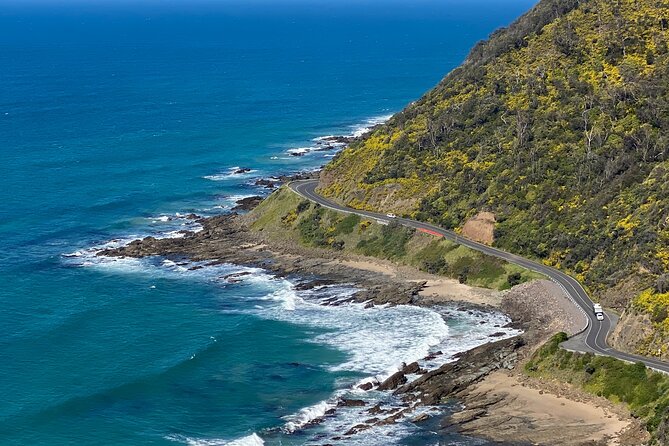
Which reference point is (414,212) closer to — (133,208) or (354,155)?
Answer: (354,155)

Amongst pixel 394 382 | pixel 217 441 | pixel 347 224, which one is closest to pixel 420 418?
pixel 394 382

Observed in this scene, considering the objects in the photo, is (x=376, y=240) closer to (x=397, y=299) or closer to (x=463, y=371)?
(x=397, y=299)

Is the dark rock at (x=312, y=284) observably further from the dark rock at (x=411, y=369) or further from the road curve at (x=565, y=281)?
the dark rock at (x=411, y=369)

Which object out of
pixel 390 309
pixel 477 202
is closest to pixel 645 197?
pixel 477 202

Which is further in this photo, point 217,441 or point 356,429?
point 356,429

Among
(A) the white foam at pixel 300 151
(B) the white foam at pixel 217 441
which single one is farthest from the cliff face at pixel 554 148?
(B) the white foam at pixel 217 441

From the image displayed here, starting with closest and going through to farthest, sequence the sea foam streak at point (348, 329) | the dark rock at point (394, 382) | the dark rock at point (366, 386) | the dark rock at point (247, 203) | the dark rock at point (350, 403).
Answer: the sea foam streak at point (348, 329) → the dark rock at point (350, 403) → the dark rock at point (394, 382) → the dark rock at point (366, 386) → the dark rock at point (247, 203)
